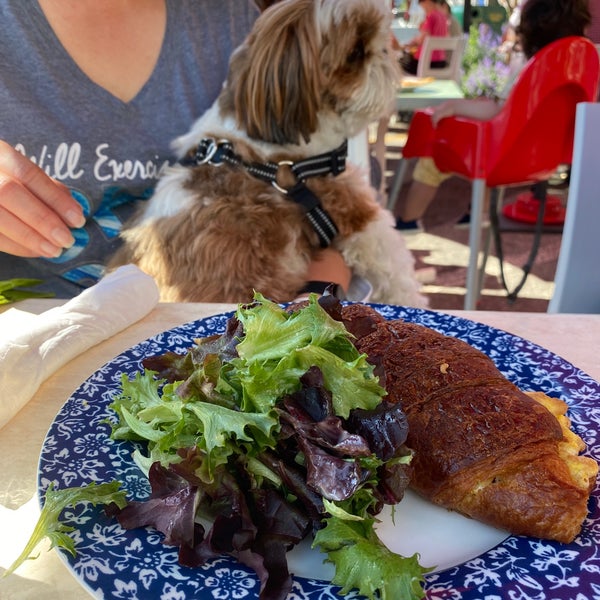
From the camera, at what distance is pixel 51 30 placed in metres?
1.62

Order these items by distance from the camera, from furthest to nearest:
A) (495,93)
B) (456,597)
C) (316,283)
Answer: (495,93) → (316,283) → (456,597)

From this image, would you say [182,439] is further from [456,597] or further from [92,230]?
[92,230]

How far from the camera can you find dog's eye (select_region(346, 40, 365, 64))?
1719 millimetres

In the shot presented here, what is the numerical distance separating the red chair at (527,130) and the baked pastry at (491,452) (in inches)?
94.0

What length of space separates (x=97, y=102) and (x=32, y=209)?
727 mm

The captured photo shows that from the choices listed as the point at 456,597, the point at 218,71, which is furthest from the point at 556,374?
the point at 218,71

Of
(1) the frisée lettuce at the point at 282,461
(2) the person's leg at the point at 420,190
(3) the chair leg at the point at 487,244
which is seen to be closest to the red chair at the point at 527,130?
(3) the chair leg at the point at 487,244

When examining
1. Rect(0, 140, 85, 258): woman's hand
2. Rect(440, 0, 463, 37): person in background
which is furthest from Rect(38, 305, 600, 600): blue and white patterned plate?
Rect(440, 0, 463, 37): person in background

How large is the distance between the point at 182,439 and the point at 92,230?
1.20m

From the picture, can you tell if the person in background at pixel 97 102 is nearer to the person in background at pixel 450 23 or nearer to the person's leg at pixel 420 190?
the person's leg at pixel 420 190

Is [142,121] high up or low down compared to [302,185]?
up

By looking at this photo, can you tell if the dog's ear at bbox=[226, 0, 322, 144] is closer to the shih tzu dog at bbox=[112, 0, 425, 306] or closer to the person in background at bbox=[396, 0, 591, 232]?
the shih tzu dog at bbox=[112, 0, 425, 306]

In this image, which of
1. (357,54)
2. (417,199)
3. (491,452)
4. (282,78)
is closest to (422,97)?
(417,199)

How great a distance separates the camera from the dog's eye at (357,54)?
1719mm
